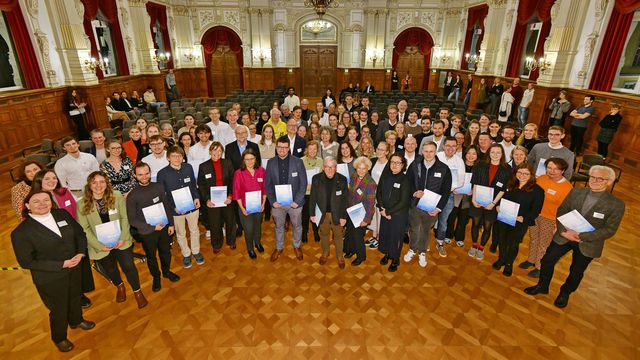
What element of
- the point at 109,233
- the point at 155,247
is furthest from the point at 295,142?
the point at 109,233

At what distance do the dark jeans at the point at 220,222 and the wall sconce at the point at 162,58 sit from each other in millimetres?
13635

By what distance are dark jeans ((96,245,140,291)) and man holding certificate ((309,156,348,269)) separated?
2.22m

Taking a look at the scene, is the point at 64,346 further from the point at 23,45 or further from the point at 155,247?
the point at 23,45

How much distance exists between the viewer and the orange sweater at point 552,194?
149 inches

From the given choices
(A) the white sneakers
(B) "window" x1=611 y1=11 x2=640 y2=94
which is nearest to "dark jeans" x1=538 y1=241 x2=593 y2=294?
(A) the white sneakers

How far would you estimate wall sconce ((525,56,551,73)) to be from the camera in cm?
1016

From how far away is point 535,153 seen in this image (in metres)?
4.52

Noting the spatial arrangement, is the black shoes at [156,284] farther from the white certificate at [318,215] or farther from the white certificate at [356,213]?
the white certificate at [356,213]

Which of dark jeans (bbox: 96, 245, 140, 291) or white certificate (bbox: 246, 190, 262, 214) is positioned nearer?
dark jeans (bbox: 96, 245, 140, 291)

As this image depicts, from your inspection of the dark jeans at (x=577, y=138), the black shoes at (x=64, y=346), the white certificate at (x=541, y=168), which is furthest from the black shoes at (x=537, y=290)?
the dark jeans at (x=577, y=138)

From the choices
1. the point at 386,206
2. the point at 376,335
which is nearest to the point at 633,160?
the point at 386,206

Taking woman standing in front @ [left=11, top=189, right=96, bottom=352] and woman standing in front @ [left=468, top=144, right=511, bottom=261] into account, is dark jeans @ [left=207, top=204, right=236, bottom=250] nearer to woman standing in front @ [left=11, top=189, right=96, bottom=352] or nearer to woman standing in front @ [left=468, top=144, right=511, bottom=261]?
woman standing in front @ [left=11, top=189, right=96, bottom=352]

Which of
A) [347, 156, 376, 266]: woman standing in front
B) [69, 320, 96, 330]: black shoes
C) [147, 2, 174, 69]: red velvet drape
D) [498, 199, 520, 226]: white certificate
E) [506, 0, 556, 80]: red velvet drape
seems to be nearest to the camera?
[69, 320, 96, 330]: black shoes

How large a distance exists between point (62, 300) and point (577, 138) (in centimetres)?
1136
